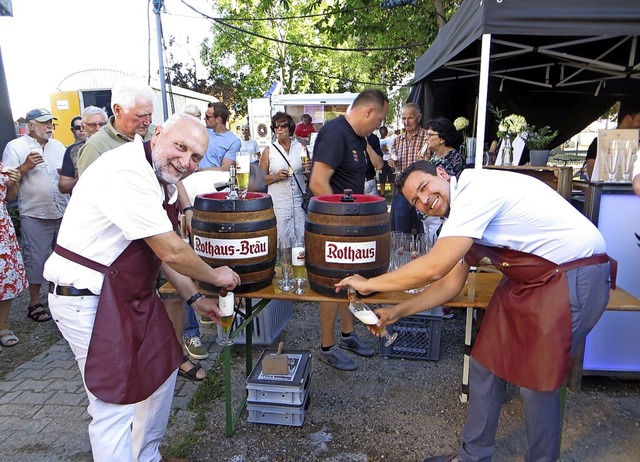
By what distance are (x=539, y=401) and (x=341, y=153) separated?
6.17 feet

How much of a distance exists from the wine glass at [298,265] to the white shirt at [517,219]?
870 mm

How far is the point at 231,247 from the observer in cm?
215

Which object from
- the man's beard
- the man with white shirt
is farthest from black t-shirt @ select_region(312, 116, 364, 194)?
the man's beard

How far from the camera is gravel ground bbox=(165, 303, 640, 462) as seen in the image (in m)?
2.38

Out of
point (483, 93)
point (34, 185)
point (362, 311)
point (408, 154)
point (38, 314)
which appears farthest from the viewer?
point (408, 154)

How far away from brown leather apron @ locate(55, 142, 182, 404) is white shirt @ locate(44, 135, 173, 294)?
39mm

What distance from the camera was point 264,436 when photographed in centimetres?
252

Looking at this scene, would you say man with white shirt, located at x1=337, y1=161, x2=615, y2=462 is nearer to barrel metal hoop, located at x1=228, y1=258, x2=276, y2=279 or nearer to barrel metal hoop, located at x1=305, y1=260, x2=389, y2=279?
barrel metal hoop, located at x1=305, y1=260, x2=389, y2=279

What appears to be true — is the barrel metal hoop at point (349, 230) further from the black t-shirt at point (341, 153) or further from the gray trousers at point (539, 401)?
the black t-shirt at point (341, 153)

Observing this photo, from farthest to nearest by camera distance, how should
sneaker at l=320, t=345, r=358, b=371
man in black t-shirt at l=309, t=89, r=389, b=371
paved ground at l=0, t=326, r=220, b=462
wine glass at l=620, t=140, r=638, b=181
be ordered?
sneaker at l=320, t=345, r=358, b=371, man in black t-shirt at l=309, t=89, r=389, b=371, wine glass at l=620, t=140, r=638, b=181, paved ground at l=0, t=326, r=220, b=462

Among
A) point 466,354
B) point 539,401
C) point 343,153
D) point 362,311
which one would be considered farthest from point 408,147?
point 539,401

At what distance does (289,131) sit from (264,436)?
3.11m

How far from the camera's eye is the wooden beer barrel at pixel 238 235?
6.97ft

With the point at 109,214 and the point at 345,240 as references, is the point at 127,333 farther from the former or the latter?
the point at 345,240
